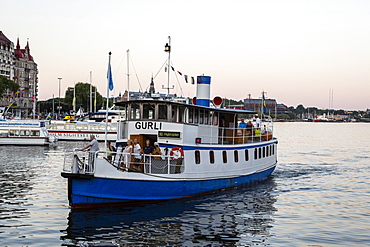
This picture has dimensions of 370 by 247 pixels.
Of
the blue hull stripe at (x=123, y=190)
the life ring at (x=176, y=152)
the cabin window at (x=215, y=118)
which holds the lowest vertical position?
the blue hull stripe at (x=123, y=190)

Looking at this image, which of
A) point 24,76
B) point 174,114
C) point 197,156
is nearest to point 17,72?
point 24,76

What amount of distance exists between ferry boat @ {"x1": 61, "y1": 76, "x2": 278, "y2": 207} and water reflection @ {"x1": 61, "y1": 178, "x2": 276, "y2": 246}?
2.65ft

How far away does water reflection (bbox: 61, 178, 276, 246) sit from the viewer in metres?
20.5

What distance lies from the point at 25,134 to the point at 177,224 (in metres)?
53.3

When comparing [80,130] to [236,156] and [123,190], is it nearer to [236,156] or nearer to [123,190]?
[236,156]

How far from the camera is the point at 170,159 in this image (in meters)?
26.4

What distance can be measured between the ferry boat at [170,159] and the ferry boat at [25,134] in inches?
1712

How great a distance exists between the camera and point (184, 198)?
27.6m

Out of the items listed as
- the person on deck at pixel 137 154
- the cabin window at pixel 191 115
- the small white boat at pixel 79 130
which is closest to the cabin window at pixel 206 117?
the cabin window at pixel 191 115

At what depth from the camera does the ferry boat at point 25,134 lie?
69.8 meters

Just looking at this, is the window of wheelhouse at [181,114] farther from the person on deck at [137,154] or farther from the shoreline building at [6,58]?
the shoreline building at [6,58]

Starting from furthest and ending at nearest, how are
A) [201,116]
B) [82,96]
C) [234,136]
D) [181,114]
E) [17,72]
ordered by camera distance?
Answer: [17,72]
[82,96]
[234,136]
[201,116]
[181,114]

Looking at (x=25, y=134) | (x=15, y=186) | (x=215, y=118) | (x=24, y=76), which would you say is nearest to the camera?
(x=215, y=118)

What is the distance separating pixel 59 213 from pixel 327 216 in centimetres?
1433
